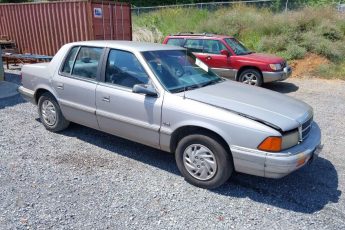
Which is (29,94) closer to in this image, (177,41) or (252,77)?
(177,41)

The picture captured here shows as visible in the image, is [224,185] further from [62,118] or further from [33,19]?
[33,19]

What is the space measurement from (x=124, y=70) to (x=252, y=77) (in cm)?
594

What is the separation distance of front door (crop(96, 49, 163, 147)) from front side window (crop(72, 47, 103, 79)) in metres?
0.24

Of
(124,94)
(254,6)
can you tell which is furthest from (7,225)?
(254,6)

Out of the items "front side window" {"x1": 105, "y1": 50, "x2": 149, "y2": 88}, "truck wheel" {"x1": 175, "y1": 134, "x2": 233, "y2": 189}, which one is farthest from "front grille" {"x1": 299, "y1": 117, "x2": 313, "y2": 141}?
"front side window" {"x1": 105, "y1": 50, "x2": 149, "y2": 88}

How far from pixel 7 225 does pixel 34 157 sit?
1600mm

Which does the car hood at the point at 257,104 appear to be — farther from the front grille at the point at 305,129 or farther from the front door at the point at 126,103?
the front door at the point at 126,103

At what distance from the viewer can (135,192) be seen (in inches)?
149

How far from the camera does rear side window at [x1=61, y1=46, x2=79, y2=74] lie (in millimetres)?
5031

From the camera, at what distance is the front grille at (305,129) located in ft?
11.9

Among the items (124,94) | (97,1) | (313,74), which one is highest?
(97,1)

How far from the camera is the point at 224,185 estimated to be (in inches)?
156

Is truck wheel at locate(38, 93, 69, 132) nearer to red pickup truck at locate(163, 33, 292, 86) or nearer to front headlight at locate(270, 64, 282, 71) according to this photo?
red pickup truck at locate(163, 33, 292, 86)

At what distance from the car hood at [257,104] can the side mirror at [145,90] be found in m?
0.41
